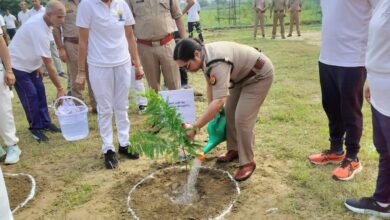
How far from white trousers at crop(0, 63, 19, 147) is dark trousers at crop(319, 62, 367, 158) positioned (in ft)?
11.0

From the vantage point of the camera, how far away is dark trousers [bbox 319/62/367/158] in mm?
3193

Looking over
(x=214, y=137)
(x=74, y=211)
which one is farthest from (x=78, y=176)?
(x=214, y=137)

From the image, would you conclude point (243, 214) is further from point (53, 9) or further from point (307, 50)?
point (307, 50)

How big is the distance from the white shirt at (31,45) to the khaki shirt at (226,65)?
2425 millimetres

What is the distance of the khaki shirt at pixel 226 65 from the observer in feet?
9.73

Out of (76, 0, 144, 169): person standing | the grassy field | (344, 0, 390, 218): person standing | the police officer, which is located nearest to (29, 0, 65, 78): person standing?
the grassy field

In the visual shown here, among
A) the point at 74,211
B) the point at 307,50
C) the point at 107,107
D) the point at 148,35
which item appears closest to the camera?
the point at 74,211

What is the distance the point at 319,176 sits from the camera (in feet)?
11.6

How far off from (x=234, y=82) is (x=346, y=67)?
99 centimetres

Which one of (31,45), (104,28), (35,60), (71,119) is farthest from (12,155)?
(104,28)

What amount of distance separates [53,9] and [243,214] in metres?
3.22

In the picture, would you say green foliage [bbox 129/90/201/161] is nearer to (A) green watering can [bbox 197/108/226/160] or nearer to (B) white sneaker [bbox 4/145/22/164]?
(A) green watering can [bbox 197/108/226/160]

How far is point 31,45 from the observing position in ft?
15.5

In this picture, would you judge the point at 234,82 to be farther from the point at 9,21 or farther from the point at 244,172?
the point at 9,21
